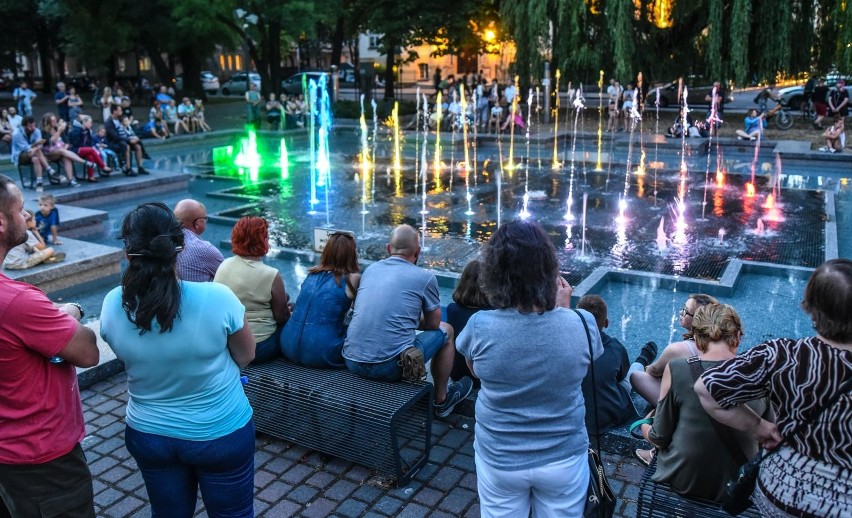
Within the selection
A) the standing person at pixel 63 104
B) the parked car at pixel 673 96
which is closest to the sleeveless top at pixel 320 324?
the standing person at pixel 63 104

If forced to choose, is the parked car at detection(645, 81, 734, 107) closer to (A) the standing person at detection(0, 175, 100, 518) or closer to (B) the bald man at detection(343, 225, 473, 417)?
(B) the bald man at detection(343, 225, 473, 417)

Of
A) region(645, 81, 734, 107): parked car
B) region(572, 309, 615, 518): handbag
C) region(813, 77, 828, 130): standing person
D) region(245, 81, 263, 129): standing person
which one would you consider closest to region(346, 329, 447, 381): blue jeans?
region(572, 309, 615, 518): handbag

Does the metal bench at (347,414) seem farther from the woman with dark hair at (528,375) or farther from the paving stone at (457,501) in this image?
the woman with dark hair at (528,375)

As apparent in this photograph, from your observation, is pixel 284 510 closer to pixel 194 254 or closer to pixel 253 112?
pixel 194 254

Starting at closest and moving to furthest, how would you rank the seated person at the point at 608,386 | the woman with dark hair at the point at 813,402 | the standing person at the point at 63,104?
the woman with dark hair at the point at 813,402
the seated person at the point at 608,386
the standing person at the point at 63,104

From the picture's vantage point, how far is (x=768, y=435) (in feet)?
8.31

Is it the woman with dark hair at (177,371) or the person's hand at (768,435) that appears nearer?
the person's hand at (768,435)

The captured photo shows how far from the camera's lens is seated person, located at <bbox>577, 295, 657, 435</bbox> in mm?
4348

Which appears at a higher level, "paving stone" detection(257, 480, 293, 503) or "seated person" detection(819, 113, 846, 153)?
"seated person" detection(819, 113, 846, 153)

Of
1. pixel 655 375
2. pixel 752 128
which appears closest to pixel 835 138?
pixel 752 128

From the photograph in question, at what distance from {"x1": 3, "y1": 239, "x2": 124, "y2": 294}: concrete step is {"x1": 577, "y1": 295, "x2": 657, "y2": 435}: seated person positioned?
604 cm

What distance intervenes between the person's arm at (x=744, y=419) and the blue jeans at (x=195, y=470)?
5.92 feet

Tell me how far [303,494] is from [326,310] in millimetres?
1138

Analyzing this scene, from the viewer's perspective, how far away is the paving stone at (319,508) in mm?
3971
